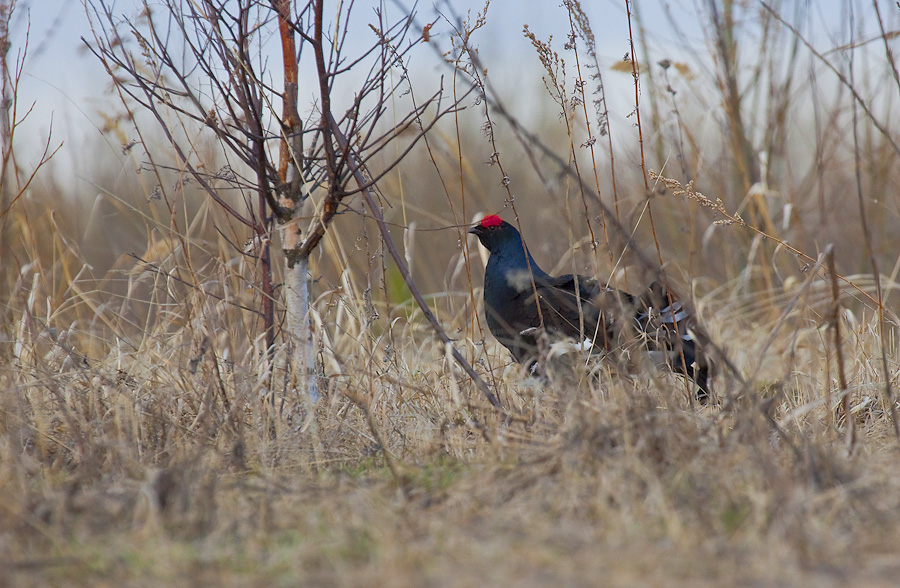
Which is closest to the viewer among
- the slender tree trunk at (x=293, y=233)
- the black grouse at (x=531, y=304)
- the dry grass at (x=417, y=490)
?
the dry grass at (x=417, y=490)

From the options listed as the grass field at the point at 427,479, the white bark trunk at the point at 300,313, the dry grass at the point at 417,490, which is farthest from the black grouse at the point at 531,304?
the white bark trunk at the point at 300,313

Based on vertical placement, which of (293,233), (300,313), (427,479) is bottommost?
(427,479)

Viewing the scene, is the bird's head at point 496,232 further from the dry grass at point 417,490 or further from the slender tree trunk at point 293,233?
the slender tree trunk at point 293,233

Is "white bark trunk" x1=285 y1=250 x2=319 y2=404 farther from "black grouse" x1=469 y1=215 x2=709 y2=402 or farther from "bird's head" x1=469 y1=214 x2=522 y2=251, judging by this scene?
"bird's head" x1=469 y1=214 x2=522 y2=251

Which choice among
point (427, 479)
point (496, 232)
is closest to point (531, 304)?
point (496, 232)

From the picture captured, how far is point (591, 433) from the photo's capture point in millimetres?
1686

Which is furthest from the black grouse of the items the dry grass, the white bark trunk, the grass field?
the white bark trunk

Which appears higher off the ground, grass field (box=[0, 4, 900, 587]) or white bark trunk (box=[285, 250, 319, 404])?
white bark trunk (box=[285, 250, 319, 404])

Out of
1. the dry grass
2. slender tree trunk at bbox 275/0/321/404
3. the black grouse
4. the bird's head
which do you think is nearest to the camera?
the dry grass

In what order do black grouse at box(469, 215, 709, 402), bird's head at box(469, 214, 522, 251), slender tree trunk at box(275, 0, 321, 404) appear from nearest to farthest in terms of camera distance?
slender tree trunk at box(275, 0, 321, 404) < black grouse at box(469, 215, 709, 402) < bird's head at box(469, 214, 522, 251)

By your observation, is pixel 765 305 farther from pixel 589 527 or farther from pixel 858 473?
pixel 589 527

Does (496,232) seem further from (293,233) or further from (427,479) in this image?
(427,479)

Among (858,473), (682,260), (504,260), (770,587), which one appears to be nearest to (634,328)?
(504,260)

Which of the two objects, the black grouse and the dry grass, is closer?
the dry grass
